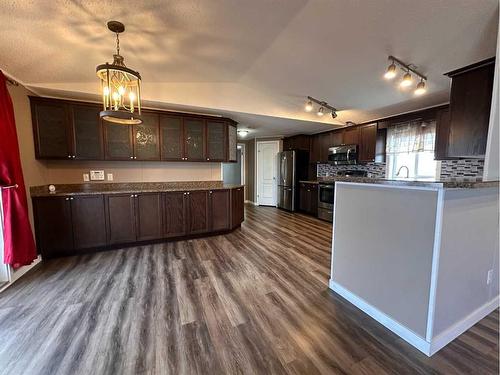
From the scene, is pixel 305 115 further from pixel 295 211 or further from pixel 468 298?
pixel 468 298

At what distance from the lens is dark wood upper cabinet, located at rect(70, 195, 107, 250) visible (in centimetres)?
311

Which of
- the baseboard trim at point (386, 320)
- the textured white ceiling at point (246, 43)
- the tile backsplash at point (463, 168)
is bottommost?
the baseboard trim at point (386, 320)

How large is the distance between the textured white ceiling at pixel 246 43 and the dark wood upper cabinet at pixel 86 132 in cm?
23

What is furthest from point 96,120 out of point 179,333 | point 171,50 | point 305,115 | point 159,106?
point 305,115

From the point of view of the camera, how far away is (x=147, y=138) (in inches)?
145

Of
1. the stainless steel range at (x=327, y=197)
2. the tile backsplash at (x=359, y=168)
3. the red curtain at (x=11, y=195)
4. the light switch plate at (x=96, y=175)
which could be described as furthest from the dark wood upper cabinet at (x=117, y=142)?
the tile backsplash at (x=359, y=168)

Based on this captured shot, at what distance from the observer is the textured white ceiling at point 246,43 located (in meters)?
1.84

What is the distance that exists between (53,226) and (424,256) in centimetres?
418

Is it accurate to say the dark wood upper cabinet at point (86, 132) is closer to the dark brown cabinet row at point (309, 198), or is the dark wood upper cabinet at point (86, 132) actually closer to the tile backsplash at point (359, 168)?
the dark brown cabinet row at point (309, 198)

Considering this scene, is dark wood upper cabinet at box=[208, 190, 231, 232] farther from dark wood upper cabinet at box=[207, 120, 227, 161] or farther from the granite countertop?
dark wood upper cabinet at box=[207, 120, 227, 161]

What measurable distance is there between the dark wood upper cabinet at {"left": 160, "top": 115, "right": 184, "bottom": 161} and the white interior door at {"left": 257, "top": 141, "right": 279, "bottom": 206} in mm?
3735

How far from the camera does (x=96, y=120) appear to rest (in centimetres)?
336

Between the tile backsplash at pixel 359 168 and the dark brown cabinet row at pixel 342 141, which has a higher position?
the dark brown cabinet row at pixel 342 141

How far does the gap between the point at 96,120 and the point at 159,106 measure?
952mm
